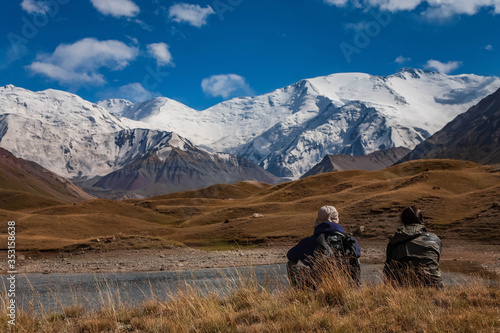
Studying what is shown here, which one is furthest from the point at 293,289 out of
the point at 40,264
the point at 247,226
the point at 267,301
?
the point at 247,226

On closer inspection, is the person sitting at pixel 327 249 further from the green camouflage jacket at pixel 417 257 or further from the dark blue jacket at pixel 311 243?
the green camouflage jacket at pixel 417 257

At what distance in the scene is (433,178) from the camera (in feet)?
239

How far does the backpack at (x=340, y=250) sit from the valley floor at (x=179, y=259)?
26.6 metres

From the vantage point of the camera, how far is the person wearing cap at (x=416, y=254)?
1160cm

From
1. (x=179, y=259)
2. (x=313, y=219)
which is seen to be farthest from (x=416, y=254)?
(x=313, y=219)

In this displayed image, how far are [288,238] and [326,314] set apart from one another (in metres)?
48.5

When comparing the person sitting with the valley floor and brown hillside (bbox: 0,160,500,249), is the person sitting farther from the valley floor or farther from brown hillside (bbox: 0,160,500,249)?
brown hillside (bbox: 0,160,500,249)

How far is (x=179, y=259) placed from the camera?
48.0m

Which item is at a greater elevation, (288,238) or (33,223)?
(33,223)

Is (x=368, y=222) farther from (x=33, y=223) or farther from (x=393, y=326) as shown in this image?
(x=393, y=326)

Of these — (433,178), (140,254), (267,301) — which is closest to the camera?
(267,301)

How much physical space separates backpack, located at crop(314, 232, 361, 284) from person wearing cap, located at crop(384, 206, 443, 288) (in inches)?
41.6

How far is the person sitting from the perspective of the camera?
1092cm

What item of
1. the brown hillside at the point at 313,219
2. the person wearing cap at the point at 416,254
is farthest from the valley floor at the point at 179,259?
the person wearing cap at the point at 416,254
